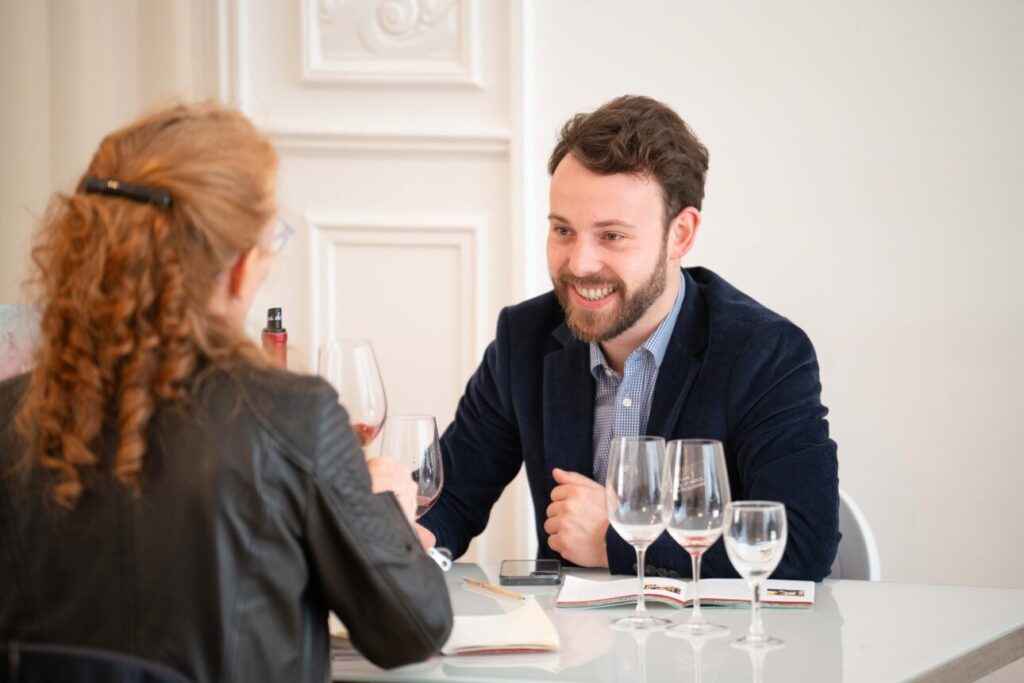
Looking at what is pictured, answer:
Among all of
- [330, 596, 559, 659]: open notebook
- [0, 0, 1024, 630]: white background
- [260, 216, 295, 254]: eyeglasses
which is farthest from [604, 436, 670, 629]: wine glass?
[0, 0, 1024, 630]: white background

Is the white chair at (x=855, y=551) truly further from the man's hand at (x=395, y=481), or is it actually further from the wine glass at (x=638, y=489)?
the man's hand at (x=395, y=481)

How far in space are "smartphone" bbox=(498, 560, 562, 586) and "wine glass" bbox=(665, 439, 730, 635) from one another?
1.10 feet

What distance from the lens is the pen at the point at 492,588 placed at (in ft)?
5.68

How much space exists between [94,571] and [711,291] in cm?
135

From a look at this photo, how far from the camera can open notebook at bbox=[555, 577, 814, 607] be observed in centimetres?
164

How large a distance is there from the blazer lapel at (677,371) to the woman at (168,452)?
3.03 feet

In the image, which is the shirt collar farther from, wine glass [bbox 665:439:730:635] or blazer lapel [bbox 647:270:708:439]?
wine glass [bbox 665:439:730:635]

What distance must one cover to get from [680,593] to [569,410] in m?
0.60

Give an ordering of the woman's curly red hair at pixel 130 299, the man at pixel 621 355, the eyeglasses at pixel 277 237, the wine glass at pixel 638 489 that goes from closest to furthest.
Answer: the woman's curly red hair at pixel 130 299 → the eyeglasses at pixel 277 237 → the wine glass at pixel 638 489 → the man at pixel 621 355

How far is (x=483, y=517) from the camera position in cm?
226

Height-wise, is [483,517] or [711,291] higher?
[711,291]

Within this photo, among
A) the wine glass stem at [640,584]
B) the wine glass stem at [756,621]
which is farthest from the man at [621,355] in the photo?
the wine glass stem at [756,621]

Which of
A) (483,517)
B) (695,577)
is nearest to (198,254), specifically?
(695,577)

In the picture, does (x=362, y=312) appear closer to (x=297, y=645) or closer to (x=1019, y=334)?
(x=1019, y=334)
